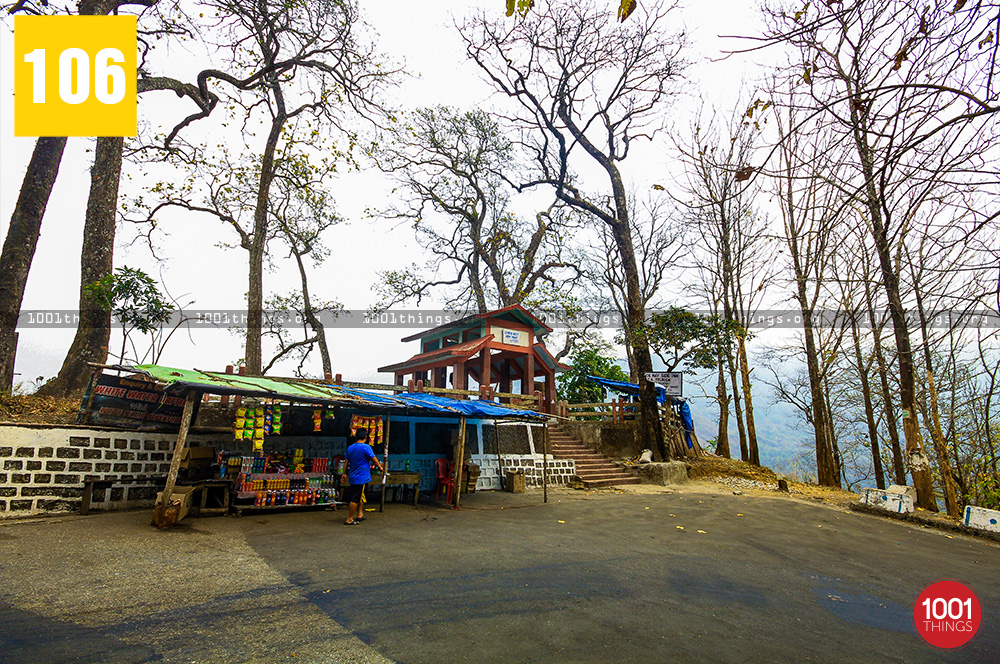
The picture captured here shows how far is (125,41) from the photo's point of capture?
9945mm

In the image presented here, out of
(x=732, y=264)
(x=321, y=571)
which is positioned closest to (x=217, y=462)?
(x=321, y=571)

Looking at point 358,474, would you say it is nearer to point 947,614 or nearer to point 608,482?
point 947,614

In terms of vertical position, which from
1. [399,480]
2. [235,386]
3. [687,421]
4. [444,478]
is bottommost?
[444,478]

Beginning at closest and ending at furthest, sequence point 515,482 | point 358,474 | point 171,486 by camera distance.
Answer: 1. point 171,486
2. point 358,474
3. point 515,482

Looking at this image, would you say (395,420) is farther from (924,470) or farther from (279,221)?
(279,221)

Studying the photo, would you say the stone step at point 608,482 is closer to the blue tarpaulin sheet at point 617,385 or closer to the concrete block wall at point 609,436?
the concrete block wall at point 609,436

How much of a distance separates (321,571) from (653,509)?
26.6 ft

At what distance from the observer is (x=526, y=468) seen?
1504cm

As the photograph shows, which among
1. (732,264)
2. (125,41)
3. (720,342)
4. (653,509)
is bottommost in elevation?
(653,509)

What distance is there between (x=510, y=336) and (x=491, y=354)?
0.98 metres

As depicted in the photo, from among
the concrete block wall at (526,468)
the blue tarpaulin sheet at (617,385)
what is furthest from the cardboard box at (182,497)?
the blue tarpaulin sheet at (617,385)

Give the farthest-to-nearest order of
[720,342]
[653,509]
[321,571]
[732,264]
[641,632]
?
[732,264], [720,342], [653,509], [321,571], [641,632]

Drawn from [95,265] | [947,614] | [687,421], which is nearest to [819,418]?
[687,421]

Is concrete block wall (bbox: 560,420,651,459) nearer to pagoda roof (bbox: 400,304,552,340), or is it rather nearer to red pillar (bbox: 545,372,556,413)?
red pillar (bbox: 545,372,556,413)
